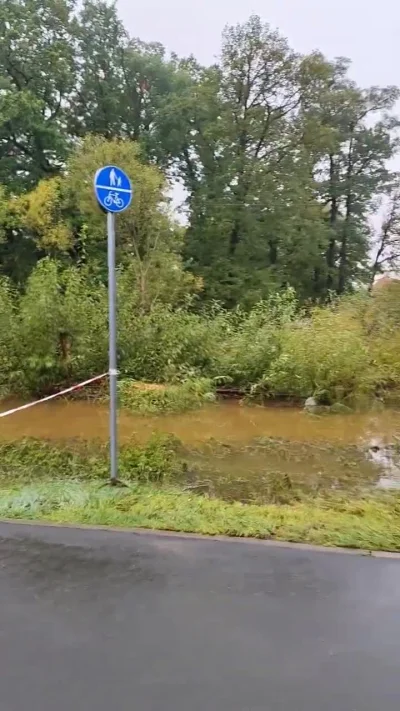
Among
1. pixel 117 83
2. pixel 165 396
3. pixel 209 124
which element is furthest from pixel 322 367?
pixel 117 83

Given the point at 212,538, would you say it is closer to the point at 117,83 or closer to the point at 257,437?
the point at 257,437

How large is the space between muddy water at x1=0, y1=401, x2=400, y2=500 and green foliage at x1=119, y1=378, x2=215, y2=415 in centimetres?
29

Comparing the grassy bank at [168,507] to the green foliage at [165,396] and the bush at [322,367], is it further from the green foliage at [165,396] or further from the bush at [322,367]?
the bush at [322,367]

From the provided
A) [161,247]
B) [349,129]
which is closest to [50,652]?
[161,247]

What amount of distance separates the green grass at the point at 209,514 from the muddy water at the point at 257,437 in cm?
85

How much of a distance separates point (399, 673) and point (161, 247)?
1575 centimetres

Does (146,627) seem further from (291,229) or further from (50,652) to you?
(291,229)

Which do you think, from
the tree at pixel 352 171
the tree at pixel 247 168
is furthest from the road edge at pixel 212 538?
the tree at pixel 352 171

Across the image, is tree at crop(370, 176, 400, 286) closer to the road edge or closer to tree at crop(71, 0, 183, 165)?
tree at crop(71, 0, 183, 165)

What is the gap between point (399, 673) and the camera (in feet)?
7.47

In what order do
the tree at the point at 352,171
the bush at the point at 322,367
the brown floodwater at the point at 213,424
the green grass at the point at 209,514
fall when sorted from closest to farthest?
the green grass at the point at 209,514 < the brown floodwater at the point at 213,424 < the bush at the point at 322,367 < the tree at the point at 352,171

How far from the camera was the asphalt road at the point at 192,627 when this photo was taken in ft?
7.09

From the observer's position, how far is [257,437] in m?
7.96

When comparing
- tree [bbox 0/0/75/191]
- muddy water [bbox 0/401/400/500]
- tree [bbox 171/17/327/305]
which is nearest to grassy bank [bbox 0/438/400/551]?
muddy water [bbox 0/401/400/500]
